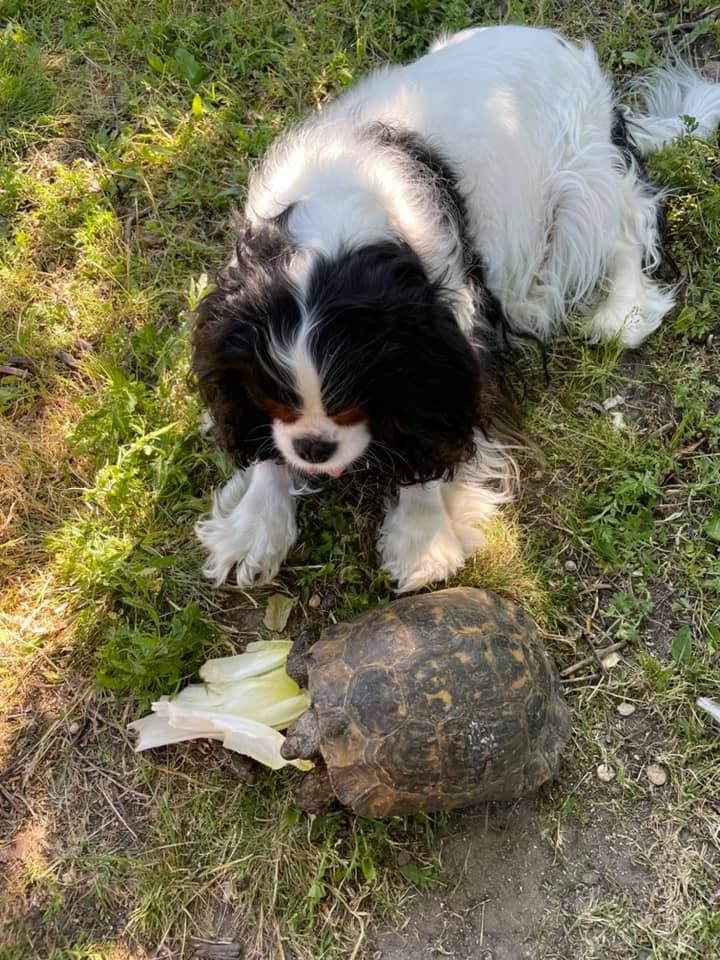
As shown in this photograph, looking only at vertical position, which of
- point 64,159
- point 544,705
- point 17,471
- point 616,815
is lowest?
point 616,815

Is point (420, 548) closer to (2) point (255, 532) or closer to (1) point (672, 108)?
(2) point (255, 532)

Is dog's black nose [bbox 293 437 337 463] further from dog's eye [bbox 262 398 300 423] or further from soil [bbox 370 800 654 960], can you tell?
A: soil [bbox 370 800 654 960]

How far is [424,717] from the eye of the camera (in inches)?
93.4

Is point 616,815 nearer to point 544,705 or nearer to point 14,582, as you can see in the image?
point 544,705

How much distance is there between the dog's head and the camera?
2072 mm

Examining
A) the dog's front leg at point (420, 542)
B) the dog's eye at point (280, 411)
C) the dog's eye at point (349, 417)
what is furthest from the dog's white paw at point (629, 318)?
the dog's eye at point (280, 411)

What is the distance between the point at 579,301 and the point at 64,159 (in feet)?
8.50

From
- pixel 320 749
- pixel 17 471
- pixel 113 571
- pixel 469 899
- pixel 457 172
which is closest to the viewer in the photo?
pixel 320 749

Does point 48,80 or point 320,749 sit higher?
point 48,80

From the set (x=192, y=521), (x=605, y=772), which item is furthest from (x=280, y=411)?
(x=605, y=772)

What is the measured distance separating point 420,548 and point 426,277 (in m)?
1.04

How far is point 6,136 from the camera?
4.18 metres

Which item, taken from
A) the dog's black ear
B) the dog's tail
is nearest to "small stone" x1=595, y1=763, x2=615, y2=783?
the dog's black ear

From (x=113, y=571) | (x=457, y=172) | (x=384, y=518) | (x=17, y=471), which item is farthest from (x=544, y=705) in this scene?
(x=17, y=471)
